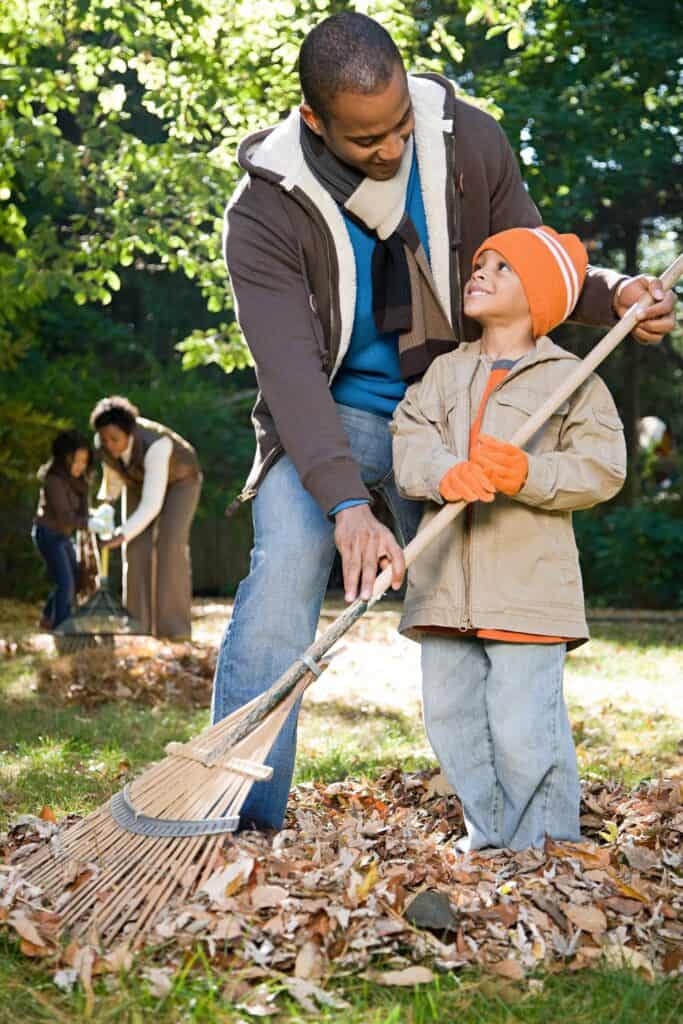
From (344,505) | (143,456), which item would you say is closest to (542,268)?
(344,505)

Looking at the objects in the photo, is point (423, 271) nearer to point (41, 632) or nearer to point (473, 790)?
point (473, 790)

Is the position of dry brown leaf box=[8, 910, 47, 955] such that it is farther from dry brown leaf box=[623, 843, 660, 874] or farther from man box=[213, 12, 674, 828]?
dry brown leaf box=[623, 843, 660, 874]

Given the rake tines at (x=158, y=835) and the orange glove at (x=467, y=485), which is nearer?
the rake tines at (x=158, y=835)

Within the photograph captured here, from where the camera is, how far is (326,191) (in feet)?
11.1

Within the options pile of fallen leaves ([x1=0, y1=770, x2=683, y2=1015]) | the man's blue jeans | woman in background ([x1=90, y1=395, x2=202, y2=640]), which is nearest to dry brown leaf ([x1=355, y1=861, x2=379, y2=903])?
pile of fallen leaves ([x1=0, y1=770, x2=683, y2=1015])

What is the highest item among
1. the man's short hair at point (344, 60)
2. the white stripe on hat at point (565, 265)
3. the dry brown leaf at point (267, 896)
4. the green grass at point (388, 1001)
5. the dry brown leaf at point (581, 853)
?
the man's short hair at point (344, 60)

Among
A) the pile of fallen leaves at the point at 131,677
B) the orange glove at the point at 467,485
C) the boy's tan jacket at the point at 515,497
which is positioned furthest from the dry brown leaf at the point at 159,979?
the pile of fallen leaves at the point at 131,677

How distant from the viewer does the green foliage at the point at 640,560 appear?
14.4 metres

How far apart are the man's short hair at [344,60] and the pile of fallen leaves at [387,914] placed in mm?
1736

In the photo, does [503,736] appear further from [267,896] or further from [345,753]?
[345,753]

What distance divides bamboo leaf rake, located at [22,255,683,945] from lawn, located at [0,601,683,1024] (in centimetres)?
16

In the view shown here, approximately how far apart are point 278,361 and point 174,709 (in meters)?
3.97

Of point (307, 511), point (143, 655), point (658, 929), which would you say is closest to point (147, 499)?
point (143, 655)

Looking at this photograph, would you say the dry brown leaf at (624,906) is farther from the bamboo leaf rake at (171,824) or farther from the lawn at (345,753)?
the bamboo leaf rake at (171,824)
